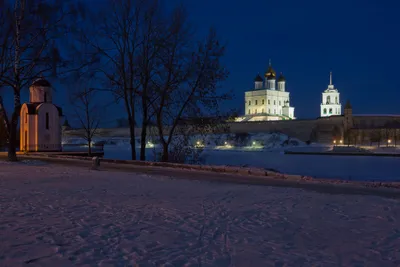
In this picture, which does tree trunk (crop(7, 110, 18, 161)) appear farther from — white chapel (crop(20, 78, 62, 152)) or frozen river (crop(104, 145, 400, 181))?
white chapel (crop(20, 78, 62, 152))

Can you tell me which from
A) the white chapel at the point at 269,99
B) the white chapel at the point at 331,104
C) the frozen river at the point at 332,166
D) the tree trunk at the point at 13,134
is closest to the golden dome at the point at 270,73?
the white chapel at the point at 269,99

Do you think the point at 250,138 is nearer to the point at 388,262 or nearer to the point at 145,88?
the point at 145,88

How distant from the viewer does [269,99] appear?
108 m

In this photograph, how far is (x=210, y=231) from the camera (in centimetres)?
564

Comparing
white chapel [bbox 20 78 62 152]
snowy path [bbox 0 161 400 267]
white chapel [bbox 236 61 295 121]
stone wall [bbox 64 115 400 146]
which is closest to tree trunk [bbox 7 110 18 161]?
snowy path [bbox 0 161 400 267]

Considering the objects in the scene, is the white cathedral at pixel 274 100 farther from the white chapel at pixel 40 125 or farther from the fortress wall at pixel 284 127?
the white chapel at pixel 40 125

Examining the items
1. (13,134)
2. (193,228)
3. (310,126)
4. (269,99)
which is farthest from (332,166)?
(269,99)

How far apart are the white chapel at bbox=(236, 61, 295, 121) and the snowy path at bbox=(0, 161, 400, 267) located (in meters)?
96.7

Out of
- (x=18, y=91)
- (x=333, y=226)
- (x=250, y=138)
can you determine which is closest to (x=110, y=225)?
(x=333, y=226)

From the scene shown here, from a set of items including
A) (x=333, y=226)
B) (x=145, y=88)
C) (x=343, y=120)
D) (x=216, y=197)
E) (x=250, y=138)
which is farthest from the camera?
(x=343, y=120)

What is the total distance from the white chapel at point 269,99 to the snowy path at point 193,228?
96.7 m

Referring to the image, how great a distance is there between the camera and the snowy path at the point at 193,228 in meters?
4.52

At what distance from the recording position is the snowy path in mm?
4516

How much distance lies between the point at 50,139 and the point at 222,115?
18.3m
